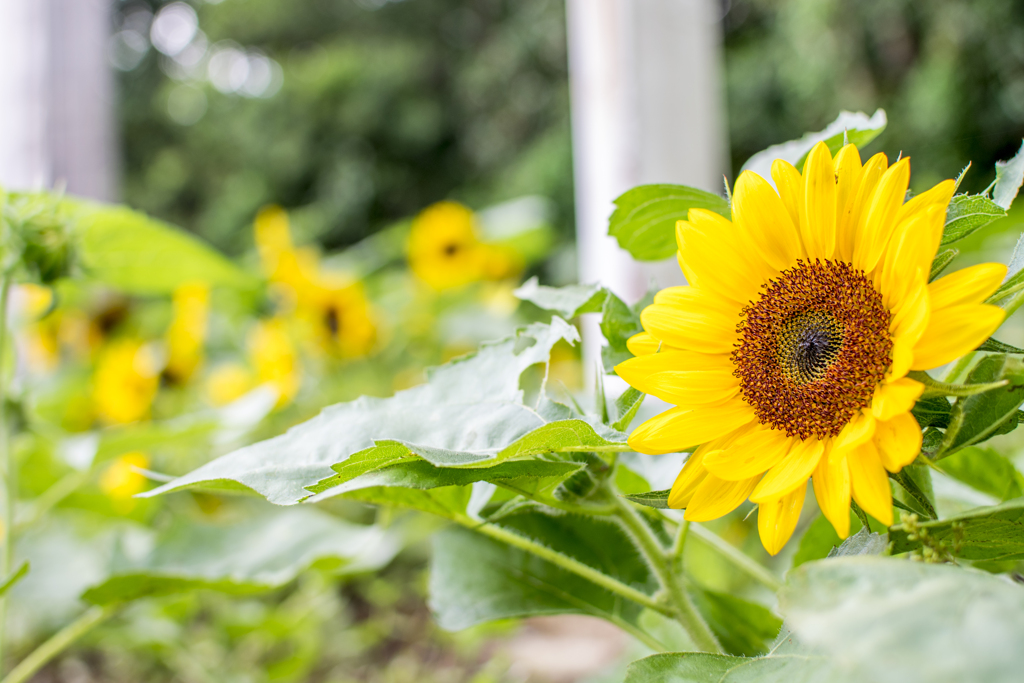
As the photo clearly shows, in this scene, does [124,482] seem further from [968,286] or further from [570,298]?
[968,286]

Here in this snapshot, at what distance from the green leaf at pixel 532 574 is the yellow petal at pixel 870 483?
17cm

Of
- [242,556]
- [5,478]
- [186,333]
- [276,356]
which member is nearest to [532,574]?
[242,556]

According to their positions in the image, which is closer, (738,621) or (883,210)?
(883,210)

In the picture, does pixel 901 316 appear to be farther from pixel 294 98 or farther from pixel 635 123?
pixel 294 98

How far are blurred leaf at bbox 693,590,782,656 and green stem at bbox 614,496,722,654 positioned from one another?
0.16ft

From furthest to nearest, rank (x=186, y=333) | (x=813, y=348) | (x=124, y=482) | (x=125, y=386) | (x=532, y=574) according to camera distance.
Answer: (x=186, y=333) → (x=125, y=386) → (x=124, y=482) → (x=532, y=574) → (x=813, y=348)

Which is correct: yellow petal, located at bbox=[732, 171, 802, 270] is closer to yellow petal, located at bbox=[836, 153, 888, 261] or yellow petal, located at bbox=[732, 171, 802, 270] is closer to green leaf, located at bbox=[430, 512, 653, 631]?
yellow petal, located at bbox=[836, 153, 888, 261]

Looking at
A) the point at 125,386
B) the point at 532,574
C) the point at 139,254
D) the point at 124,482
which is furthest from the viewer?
the point at 125,386

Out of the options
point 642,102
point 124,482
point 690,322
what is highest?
point 642,102

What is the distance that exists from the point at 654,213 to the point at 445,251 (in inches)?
44.9

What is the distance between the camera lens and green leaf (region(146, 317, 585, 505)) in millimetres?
241

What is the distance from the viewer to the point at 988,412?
203 mm

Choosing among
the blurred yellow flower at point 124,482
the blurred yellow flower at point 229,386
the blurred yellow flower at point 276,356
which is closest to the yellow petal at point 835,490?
the blurred yellow flower at point 124,482

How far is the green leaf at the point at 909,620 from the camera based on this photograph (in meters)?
0.14
